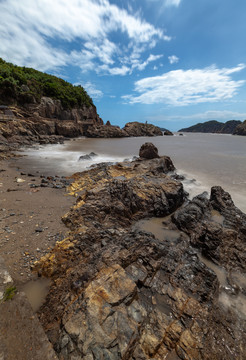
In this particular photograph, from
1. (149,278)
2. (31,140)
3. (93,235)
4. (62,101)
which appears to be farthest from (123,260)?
(62,101)

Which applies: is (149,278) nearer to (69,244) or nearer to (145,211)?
(69,244)

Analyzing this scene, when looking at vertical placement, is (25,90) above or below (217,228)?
above

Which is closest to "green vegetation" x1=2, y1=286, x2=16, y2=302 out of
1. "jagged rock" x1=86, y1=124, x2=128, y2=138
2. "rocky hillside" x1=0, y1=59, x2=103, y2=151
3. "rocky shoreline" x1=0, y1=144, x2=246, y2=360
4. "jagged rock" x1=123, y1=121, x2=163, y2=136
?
"rocky shoreline" x1=0, y1=144, x2=246, y2=360

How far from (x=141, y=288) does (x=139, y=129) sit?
259 ft

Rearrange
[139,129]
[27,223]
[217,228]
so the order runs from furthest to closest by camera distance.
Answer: [139,129] → [217,228] → [27,223]

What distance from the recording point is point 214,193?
8.51 m

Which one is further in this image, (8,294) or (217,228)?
(217,228)

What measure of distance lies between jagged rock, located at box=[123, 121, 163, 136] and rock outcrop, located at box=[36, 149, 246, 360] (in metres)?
69.3

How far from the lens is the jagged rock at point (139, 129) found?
73088mm

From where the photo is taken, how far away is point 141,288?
3494 mm

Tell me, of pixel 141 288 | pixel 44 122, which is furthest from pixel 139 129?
pixel 141 288

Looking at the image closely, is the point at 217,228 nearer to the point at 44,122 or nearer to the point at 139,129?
the point at 44,122

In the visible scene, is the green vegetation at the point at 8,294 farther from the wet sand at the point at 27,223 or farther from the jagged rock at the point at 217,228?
the jagged rock at the point at 217,228

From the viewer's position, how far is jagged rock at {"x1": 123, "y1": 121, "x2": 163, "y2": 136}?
73088 millimetres
